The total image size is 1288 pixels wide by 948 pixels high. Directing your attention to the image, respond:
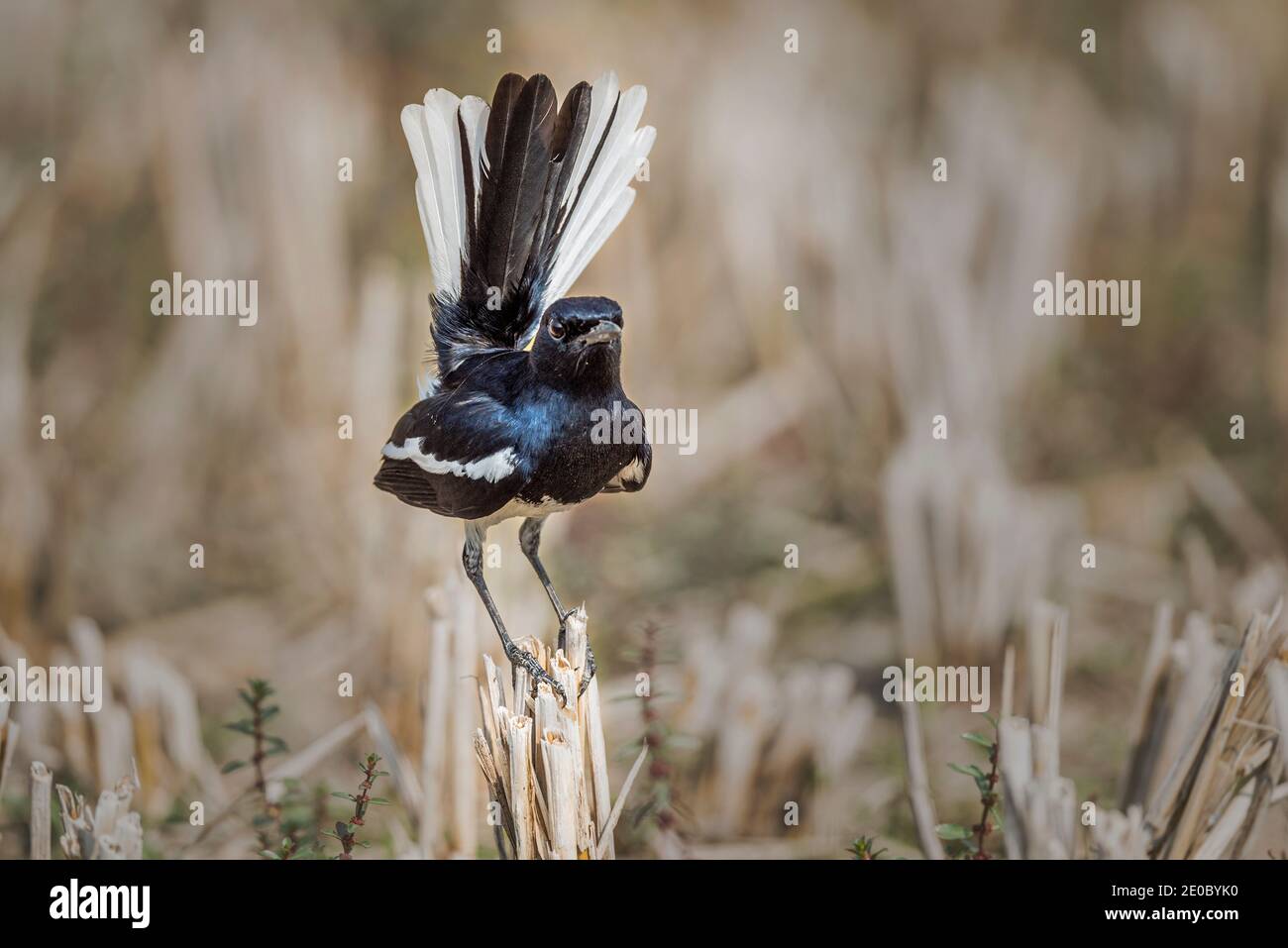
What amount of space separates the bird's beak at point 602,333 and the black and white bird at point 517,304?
0.03 meters

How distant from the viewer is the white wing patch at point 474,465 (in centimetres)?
219

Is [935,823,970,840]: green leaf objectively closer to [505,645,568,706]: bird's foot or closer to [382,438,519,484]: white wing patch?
[505,645,568,706]: bird's foot

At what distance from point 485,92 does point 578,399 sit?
8.60 feet

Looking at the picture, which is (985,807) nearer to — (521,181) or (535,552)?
(535,552)

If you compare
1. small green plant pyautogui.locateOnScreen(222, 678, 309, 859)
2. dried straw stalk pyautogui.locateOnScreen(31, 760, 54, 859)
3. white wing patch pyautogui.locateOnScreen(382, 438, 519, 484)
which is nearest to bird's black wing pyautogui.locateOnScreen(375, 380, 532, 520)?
white wing patch pyautogui.locateOnScreen(382, 438, 519, 484)

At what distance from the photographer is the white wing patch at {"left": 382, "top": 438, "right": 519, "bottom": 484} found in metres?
2.19

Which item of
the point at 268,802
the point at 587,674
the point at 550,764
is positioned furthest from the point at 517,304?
the point at 268,802

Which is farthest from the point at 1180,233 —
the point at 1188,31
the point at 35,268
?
the point at 35,268

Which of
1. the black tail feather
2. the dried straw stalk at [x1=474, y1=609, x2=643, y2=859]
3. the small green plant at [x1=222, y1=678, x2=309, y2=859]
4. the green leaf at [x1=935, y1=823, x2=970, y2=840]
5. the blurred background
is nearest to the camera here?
the dried straw stalk at [x1=474, y1=609, x2=643, y2=859]

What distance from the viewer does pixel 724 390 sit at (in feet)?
14.9

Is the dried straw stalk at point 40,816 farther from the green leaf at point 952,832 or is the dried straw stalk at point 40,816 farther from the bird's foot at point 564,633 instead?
the green leaf at point 952,832

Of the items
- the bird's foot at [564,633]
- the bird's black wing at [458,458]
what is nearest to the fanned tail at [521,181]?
the bird's black wing at [458,458]

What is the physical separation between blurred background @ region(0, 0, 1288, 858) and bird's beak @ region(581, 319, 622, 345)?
1.09m

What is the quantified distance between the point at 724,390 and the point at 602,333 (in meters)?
2.53
